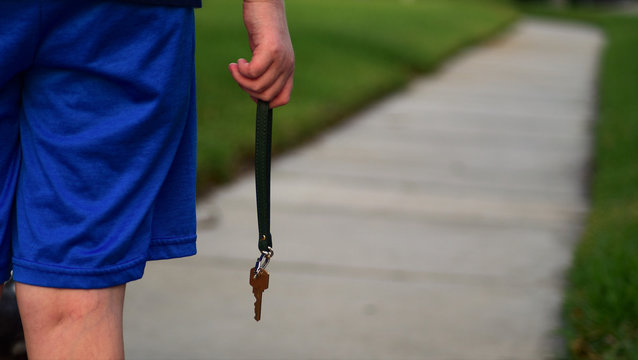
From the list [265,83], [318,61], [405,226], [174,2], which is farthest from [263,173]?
[318,61]

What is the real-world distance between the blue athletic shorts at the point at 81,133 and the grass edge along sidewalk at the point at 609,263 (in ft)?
5.40

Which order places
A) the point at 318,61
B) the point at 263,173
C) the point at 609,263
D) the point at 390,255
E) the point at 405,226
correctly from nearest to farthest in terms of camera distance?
the point at 263,173 → the point at 609,263 → the point at 390,255 → the point at 405,226 → the point at 318,61

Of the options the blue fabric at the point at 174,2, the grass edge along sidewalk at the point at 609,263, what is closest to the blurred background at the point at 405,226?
the grass edge along sidewalk at the point at 609,263

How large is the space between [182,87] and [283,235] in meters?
2.63

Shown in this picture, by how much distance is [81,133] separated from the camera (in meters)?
1.34

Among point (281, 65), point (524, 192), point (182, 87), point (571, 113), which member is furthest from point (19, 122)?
point (571, 113)

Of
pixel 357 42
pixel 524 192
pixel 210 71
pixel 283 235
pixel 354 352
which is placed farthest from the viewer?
pixel 357 42

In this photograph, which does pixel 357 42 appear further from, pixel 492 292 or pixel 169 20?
pixel 169 20

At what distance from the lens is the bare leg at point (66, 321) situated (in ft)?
4.49

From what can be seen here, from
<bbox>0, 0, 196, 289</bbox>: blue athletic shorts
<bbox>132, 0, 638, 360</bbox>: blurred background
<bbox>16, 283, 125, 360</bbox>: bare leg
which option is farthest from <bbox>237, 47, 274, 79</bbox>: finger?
<bbox>132, 0, 638, 360</bbox>: blurred background

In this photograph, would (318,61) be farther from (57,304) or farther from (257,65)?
(57,304)

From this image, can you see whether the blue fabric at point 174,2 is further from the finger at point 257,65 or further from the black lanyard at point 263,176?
the black lanyard at point 263,176

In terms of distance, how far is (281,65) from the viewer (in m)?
1.49

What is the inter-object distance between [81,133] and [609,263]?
2.31 m
